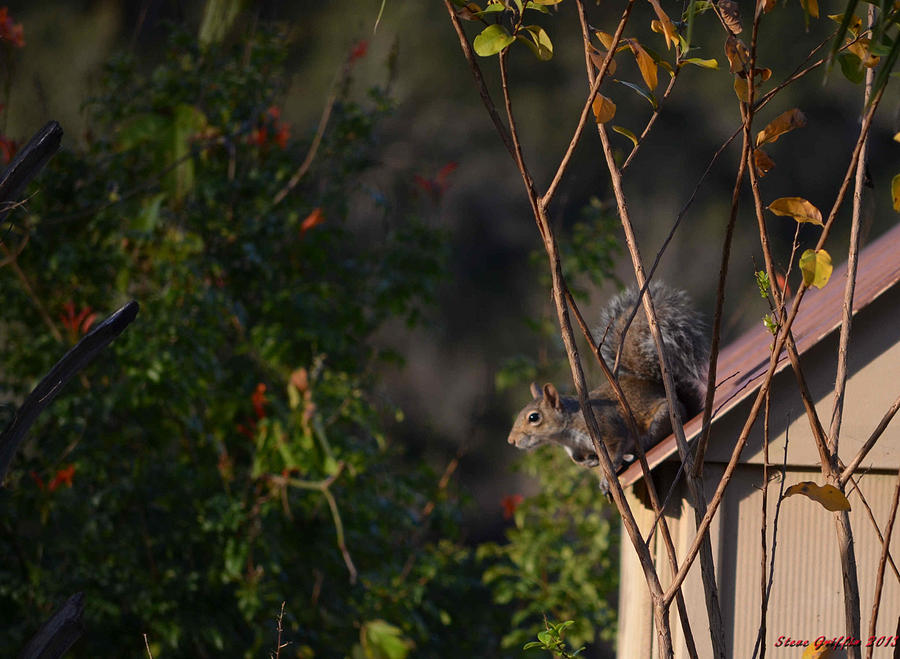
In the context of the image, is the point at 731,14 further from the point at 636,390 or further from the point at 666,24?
the point at 636,390

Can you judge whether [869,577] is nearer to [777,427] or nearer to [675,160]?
[777,427]

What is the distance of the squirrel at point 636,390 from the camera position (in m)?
1.90

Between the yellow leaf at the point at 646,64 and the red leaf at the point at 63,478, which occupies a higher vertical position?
the yellow leaf at the point at 646,64

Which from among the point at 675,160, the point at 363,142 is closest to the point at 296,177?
the point at 363,142

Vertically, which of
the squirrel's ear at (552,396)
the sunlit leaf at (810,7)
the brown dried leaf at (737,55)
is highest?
the sunlit leaf at (810,7)

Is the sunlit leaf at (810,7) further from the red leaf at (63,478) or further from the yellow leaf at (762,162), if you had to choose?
the red leaf at (63,478)

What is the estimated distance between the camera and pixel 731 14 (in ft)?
3.19

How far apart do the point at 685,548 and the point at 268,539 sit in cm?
190

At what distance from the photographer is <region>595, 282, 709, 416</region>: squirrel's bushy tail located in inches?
74.0

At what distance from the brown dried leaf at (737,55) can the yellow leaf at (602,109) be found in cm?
12

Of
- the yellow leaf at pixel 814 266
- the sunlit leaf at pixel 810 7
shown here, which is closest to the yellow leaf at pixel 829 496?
the yellow leaf at pixel 814 266

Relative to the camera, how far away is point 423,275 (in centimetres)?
364

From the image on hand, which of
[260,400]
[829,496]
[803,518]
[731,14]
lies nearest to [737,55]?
[731,14]

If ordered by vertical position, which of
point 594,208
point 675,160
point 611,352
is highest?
point 611,352
